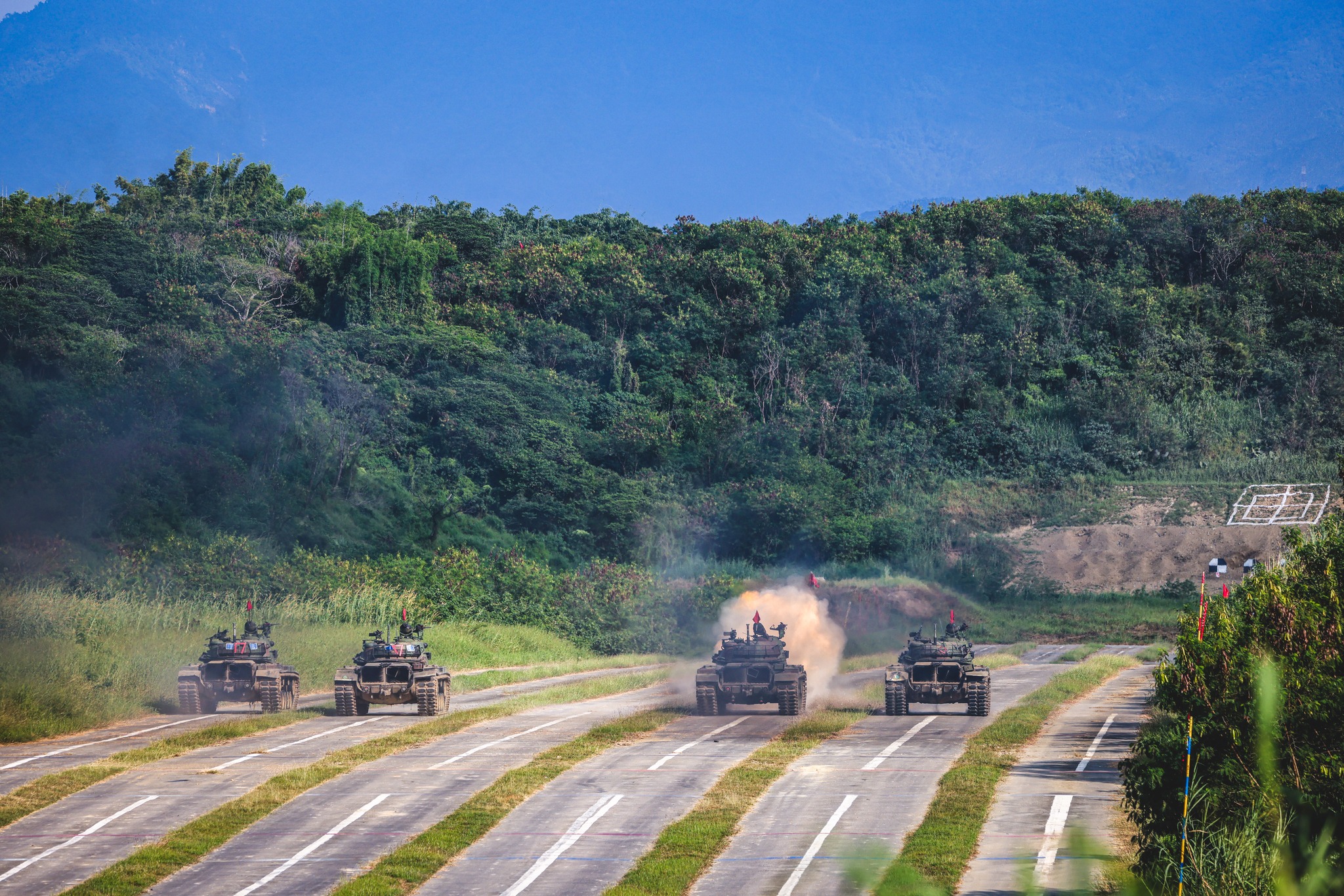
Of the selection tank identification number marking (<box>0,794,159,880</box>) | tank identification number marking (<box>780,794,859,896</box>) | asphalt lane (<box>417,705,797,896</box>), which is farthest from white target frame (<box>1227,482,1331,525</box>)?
tank identification number marking (<box>0,794,159,880</box>)

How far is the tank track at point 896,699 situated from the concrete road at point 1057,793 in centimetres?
363

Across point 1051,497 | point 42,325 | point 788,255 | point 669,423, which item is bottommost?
point 1051,497

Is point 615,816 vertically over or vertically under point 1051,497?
under

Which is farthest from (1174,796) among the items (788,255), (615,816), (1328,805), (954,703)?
(788,255)

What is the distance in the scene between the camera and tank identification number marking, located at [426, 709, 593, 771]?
90.8 feet

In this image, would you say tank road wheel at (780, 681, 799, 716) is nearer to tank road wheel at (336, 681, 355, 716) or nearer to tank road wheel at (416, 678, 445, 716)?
tank road wheel at (416, 678, 445, 716)

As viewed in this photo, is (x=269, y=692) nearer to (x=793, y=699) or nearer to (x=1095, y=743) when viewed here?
(x=793, y=699)

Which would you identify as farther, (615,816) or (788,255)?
(788,255)

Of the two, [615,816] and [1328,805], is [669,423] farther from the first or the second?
[1328,805]

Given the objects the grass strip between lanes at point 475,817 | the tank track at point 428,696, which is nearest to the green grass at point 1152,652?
the grass strip between lanes at point 475,817

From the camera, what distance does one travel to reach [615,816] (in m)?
22.5

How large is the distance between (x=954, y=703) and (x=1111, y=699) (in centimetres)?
593

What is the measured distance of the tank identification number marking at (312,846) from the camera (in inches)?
713

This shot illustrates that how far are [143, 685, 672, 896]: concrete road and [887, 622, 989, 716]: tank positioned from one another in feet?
25.5
